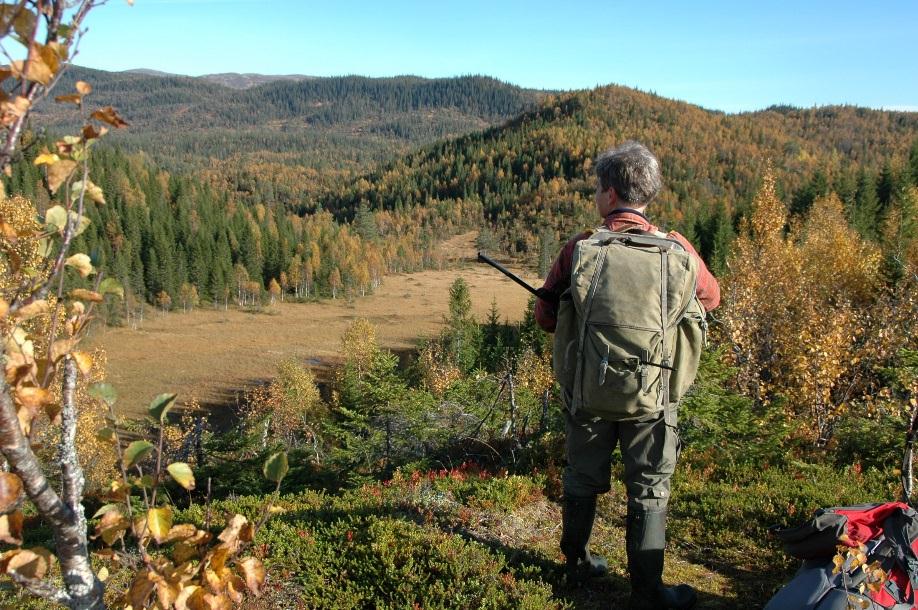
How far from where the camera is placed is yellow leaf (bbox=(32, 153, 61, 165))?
151 cm

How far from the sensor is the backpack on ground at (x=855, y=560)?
312 cm

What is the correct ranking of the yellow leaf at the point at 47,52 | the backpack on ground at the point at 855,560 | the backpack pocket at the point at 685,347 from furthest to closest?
the backpack pocket at the point at 685,347 < the backpack on ground at the point at 855,560 < the yellow leaf at the point at 47,52

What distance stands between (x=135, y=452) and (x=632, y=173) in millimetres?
2970

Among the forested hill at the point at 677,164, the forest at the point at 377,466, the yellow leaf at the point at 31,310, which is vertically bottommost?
the forest at the point at 377,466

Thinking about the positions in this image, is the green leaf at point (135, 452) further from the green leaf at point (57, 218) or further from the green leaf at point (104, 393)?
the green leaf at point (57, 218)

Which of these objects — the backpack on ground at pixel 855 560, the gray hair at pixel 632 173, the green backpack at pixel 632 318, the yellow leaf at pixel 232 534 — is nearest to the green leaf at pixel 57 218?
the yellow leaf at pixel 232 534

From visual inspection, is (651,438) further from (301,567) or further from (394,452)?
(394,452)

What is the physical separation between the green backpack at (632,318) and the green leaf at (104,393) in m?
2.38

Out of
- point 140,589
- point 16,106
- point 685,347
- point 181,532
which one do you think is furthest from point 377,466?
point 16,106

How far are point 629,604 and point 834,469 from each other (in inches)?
166

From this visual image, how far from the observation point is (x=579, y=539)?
4.02 meters

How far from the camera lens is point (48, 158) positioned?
61.9 inches

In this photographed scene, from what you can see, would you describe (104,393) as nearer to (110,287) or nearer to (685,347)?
(110,287)

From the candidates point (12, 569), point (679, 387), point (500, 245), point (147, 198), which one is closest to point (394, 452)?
point (679, 387)
